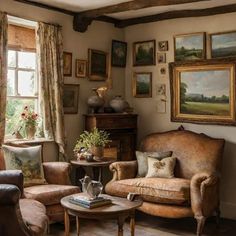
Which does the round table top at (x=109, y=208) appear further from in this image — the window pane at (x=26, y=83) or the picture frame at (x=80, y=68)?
the picture frame at (x=80, y=68)

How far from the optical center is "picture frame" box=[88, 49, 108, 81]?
223 inches

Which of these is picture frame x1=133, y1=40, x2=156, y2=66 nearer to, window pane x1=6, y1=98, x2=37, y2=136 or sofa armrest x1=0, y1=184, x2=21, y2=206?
window pane x1=6, y1=98, x2=37, y2=136

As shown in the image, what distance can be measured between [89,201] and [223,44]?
2.91 meters

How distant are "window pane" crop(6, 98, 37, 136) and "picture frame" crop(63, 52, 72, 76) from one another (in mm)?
697

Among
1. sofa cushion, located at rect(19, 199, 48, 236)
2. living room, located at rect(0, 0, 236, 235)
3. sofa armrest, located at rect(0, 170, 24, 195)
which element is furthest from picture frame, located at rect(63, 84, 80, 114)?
sofa cushion, located at rect(19, 199, 48, 236)

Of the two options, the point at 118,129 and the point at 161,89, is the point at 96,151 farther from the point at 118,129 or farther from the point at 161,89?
the point at 161,89

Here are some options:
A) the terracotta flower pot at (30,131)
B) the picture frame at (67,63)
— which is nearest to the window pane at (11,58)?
the picture frame at (67,63)

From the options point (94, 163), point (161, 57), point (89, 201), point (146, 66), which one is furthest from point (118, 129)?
point (89, 201)

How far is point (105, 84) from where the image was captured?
595 cm

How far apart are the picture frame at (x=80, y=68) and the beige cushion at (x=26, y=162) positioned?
1473mm

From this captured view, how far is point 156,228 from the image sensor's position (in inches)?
181

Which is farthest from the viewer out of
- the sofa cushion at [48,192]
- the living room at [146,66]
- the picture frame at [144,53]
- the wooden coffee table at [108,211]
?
the picture frame at [144,53]

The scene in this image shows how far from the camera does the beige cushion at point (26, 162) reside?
4332 mm

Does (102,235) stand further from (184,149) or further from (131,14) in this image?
(131,14)
